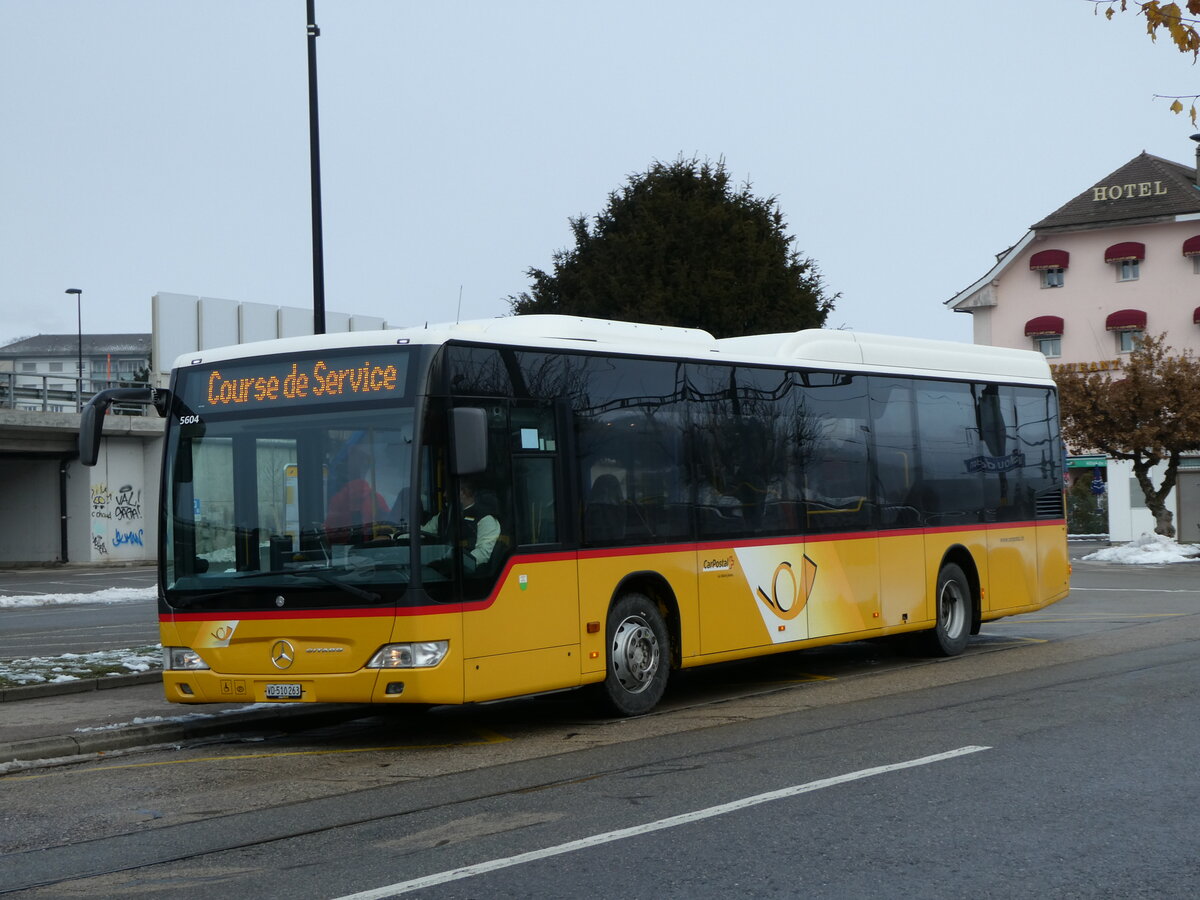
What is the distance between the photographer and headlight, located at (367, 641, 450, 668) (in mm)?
10023

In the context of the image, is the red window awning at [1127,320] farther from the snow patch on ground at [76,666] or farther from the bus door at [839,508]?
the snow patch on ground at [76,666]

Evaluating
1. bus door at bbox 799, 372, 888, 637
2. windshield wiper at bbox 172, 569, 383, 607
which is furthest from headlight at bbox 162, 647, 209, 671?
bus door at bbox 799, 372, 888, 637

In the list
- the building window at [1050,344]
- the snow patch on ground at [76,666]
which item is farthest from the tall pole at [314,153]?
the building window at [1050,344]

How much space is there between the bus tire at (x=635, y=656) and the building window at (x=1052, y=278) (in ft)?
184

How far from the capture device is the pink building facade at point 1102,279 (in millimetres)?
60938

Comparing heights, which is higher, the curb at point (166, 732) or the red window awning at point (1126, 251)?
the red window awning at point (1126, 251)

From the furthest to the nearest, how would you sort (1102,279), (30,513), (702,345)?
(1102,279), (30,513), (702,345)

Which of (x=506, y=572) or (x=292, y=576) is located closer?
(x=292, y=576)

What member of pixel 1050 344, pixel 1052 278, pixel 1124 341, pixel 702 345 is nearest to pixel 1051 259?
pixel 1052 278

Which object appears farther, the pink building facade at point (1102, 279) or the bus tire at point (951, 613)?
the pink building facade at point (1102, 279)

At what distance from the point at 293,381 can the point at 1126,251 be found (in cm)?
5683

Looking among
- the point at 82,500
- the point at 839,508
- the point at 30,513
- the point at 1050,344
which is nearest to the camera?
the point at 839,508

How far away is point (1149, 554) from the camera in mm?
38406

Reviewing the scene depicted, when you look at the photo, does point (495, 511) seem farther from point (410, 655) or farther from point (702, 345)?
point (702, 345)
